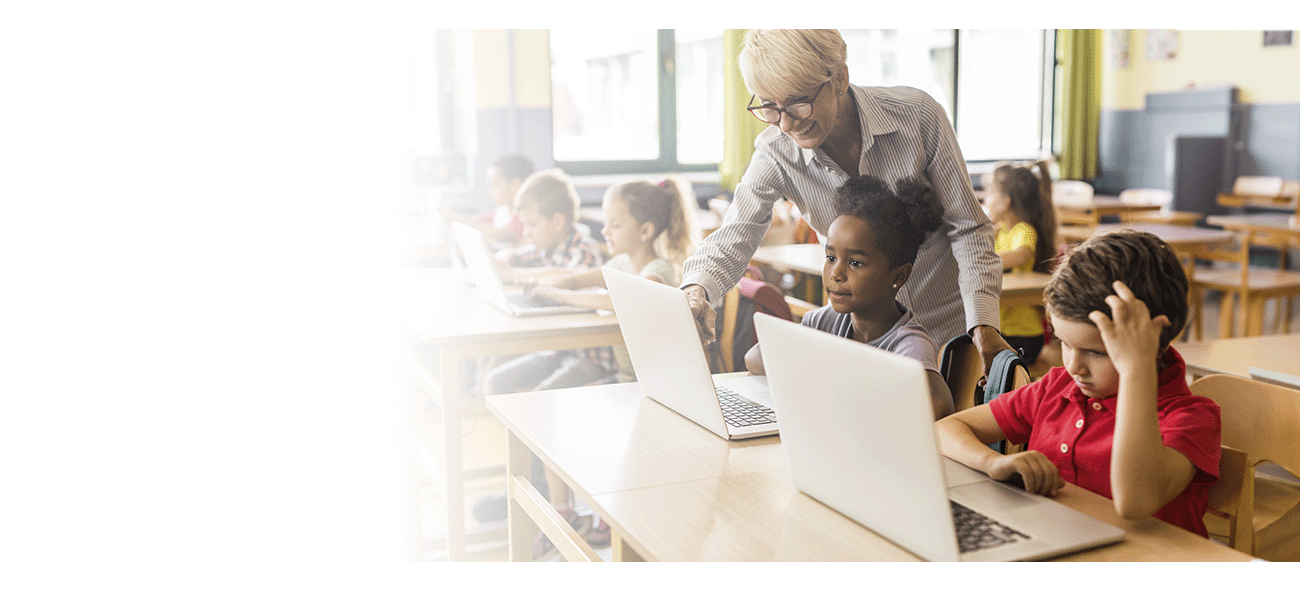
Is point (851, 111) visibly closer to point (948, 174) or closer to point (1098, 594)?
point (948, 174)

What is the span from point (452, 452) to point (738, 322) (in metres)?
0.68

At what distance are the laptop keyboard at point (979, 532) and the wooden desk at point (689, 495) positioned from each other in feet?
0.17

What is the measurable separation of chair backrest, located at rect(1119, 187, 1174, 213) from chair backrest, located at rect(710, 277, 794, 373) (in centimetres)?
457

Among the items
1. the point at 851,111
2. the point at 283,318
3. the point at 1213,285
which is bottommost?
the point at 1213,285

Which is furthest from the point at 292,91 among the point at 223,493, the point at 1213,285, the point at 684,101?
the point at 684,101

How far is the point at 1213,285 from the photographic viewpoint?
3.99 m

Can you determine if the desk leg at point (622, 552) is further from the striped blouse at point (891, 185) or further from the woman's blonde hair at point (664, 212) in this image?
the woman's blonde hair at point (664, 212)

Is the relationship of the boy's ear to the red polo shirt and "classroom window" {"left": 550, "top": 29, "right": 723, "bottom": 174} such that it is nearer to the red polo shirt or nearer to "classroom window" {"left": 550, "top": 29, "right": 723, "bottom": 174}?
the red polo shirt

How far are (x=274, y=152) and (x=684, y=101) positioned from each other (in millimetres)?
4624

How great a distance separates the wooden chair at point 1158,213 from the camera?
204 inches

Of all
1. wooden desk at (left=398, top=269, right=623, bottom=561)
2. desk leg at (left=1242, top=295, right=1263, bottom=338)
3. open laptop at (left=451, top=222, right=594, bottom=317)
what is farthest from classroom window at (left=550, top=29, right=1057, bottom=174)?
wooden desk at (left=398, top=269, right=623, bottom=561)

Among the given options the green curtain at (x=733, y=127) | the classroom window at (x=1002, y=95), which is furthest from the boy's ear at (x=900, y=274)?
Answer: the classroom window at (x=1002, y=95)

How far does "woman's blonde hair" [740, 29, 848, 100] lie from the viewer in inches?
55.2

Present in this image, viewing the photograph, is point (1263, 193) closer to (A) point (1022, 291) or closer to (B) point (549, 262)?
(A) point (1022, 291)
